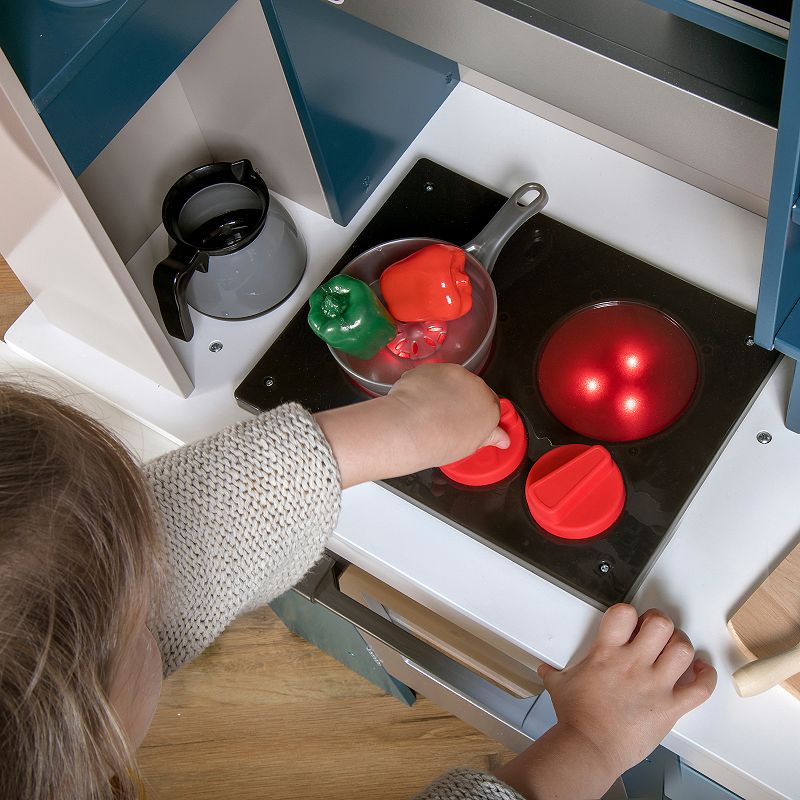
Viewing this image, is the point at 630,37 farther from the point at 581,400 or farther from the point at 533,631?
the point at 533,631

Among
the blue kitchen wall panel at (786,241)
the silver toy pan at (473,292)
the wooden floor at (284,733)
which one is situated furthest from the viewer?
the wooden floor at (284,733)

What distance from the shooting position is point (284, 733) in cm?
135

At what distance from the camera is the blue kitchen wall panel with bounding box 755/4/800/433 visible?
475 mm

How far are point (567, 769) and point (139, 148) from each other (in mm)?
593

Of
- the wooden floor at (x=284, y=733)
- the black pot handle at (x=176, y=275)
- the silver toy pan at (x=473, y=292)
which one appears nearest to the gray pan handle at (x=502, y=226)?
the silver toy pan at (x=473, y=292)

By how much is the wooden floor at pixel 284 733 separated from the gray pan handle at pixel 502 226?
72 cm

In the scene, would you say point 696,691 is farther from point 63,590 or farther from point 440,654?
point 63,590

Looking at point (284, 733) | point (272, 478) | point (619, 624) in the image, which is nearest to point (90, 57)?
point (272, 478)

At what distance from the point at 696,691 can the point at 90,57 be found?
56cm

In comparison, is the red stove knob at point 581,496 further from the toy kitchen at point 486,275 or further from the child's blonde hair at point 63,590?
the child's blonde hair at point 63,590

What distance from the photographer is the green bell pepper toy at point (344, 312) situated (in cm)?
76

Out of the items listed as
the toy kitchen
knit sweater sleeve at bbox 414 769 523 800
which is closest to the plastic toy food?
the toy kitchen

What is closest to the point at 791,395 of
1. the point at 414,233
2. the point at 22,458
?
the point at 414,233

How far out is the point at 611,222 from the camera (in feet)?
2.88
